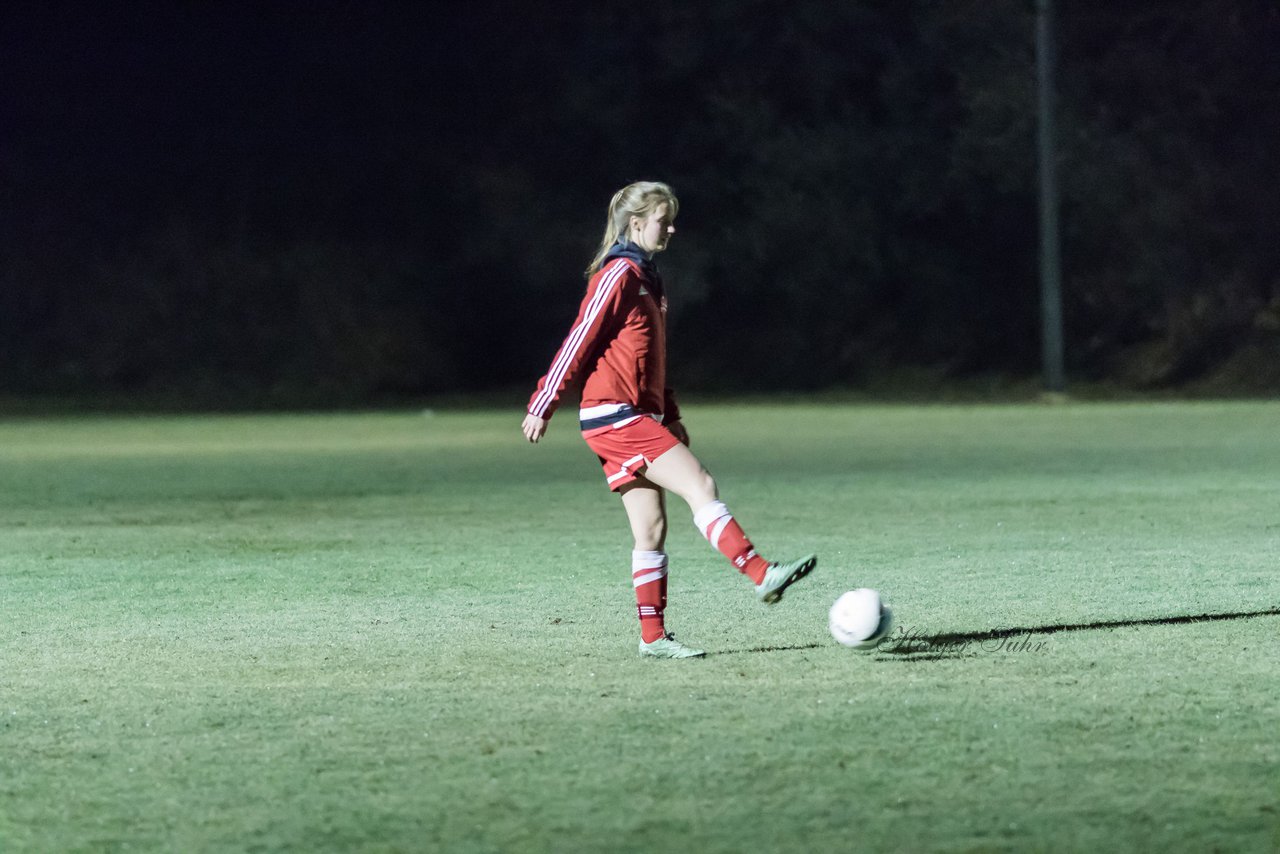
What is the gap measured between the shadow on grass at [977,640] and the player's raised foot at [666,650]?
0.18 metres

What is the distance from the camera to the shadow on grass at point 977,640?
766 centimetres

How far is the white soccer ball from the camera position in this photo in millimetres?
7406

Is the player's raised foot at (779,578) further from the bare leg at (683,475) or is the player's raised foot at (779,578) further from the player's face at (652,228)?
the player's face at (652,228)

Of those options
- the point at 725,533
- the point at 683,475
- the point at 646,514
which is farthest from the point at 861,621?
the point at 646,514

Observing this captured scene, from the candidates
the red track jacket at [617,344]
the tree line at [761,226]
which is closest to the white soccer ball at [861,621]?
the red track jacket at [617,344]

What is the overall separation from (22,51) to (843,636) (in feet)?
166

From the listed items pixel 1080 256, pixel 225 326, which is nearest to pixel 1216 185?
pixel 1080 256

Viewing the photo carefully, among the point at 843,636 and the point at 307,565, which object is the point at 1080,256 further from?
the point at 843,636

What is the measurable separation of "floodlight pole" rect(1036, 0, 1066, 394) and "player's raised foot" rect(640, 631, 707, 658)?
91.9 ft

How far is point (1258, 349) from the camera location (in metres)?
39.8

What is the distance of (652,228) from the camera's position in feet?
24.7

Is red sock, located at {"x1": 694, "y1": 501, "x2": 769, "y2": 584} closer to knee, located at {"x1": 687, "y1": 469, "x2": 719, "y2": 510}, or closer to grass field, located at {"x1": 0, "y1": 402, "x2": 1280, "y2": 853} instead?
knee, located at {"x1": 687, "y1": 469, "x2": 719, "y2": 510}

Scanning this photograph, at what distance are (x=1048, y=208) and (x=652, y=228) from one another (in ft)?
92.8

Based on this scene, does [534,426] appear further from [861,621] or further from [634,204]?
[861,621]
